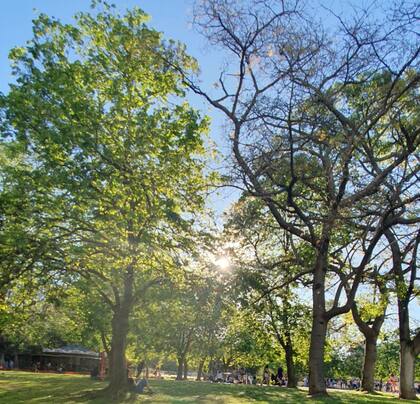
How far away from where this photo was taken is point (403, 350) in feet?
74.0

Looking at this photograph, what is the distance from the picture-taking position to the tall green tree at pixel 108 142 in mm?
16594

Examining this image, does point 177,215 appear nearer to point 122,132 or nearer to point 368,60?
point 122,132

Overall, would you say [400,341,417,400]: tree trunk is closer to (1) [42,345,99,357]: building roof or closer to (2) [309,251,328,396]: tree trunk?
(2) [309,251,328,396]: tree trunk

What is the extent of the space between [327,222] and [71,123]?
390 inches

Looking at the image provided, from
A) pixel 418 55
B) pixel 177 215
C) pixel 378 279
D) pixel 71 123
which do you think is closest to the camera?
pixel 418 55

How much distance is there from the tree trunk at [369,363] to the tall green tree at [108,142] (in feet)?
42.6

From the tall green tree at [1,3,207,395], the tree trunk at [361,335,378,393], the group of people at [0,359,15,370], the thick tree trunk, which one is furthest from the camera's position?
the group of people at [0,359,15,370]

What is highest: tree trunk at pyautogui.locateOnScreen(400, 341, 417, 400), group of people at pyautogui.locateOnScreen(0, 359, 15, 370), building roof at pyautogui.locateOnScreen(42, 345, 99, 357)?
tree trunk at pyautogui.locateOnScreen(400, 341, 417, 400)

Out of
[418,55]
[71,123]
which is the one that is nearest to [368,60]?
[418,55]

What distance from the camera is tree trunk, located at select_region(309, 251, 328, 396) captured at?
18281 millimetres

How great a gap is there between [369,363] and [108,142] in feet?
65.2

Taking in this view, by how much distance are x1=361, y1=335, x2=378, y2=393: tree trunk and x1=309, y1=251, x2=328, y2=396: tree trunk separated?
7.91 meters

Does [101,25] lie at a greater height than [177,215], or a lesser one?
greater

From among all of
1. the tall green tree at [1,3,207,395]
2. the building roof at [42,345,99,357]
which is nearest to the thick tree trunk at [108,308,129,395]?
the tall green tree at [1,3,207,395]
